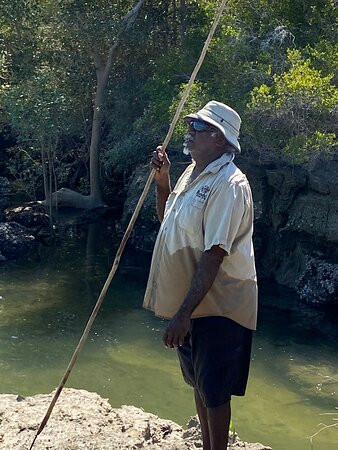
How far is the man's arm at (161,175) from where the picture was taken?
11.2 ft

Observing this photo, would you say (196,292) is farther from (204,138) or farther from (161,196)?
(161,196)

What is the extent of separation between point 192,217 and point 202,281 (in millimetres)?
275

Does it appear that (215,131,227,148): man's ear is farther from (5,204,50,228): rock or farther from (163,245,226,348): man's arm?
(5,204,50,228): rock

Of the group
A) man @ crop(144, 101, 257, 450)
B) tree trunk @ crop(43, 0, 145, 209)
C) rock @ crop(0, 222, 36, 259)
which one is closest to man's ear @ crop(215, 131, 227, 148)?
man @ crop(144, 101, 257, 450)

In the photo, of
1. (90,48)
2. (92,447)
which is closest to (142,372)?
(92,447)

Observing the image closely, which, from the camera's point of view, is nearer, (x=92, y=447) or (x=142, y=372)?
(x=92, y=447)

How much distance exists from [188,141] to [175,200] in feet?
0.89

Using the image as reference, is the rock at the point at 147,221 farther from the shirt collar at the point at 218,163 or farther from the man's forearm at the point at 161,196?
the shirt collar at the point at 218,163

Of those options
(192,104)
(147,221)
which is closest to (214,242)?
(192,104)

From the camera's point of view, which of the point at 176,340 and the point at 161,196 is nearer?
the point at 176,340

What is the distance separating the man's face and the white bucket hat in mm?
27

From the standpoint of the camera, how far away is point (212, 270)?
9.32 feet

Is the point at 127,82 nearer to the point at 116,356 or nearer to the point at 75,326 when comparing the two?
the point at 75,326

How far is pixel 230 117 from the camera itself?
3080 millimetres
